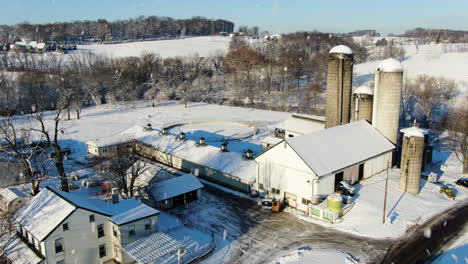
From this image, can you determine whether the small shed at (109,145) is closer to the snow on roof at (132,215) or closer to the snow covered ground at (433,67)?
the snow on roof at (132,215)

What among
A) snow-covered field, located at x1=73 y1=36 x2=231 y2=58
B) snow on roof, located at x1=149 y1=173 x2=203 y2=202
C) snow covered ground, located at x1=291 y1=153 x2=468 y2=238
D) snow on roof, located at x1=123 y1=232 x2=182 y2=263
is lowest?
snow covered ground, located at x1=291 y1=153 x2=468 y2=238

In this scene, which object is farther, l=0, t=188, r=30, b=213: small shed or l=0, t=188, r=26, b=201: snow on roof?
l=0, t=188, r=26, b=201: snow on roof

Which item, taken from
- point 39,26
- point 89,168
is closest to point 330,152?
point 89,168

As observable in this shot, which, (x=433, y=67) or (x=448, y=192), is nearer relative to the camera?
(x=448, y=192)

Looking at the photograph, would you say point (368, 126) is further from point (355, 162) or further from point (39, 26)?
point (39, 26)

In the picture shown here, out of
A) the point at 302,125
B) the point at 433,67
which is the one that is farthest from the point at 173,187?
the point at 433,67

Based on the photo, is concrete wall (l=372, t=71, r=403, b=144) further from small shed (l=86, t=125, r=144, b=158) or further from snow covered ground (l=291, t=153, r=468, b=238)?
small shed (l=86, t=125, r=144, b=158)

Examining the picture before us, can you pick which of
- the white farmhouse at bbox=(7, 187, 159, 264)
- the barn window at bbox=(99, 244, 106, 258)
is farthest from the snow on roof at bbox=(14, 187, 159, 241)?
the barn window at bbox=(99, 244, 106, 258)

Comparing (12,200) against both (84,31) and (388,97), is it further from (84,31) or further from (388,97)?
(84,31)
